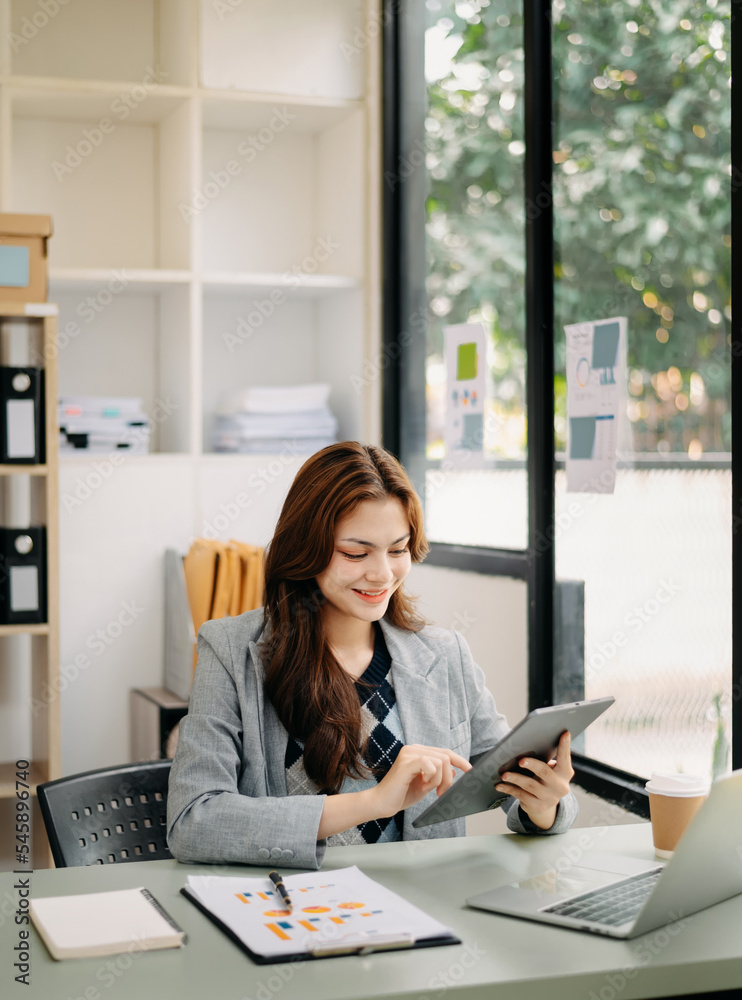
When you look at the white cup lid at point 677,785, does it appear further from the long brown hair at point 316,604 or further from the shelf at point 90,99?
the shelf at point 90,99

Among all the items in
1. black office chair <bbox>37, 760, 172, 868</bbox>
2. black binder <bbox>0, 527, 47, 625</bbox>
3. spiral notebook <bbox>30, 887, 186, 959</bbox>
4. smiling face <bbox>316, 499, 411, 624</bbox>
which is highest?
smiling face <bbox>316, 499, 411, 624</bbox>

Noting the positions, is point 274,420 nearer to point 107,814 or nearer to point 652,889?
point 107,814

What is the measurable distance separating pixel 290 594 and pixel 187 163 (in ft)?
5.94

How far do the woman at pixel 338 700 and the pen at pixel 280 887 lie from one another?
0.12 metres

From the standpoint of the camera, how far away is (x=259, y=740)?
1.68 m

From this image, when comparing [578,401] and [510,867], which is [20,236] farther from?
[510,867]

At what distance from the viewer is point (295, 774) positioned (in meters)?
1.72

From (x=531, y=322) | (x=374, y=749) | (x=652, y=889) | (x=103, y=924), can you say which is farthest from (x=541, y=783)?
(x=531, y=322)

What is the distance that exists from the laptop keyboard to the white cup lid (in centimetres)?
17

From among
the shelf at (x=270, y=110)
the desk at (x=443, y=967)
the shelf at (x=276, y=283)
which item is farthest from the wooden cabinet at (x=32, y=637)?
the desk at (x=443, y=967)

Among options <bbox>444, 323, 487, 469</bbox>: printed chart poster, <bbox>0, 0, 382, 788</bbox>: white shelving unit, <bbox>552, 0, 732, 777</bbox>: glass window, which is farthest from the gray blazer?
<bbox>0, 0, 382, 788</bbox>: white shelving unit

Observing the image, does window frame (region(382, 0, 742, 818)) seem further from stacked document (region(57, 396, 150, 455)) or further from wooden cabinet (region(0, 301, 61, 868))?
wooden cabinet (region(0, 301, 61, 868))

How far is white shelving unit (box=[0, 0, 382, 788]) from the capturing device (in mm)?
3156

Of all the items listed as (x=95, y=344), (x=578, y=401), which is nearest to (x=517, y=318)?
(x=578, y=401)
